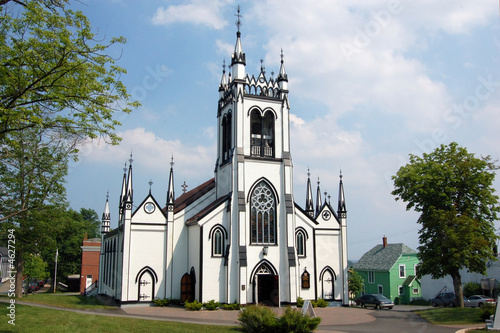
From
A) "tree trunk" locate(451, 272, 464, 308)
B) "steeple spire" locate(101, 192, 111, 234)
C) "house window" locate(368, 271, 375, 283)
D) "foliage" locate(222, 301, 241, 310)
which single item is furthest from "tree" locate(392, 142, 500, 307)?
"steeple spire" locate(101, 192, 111, 234)

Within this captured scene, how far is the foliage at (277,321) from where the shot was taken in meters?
15.4

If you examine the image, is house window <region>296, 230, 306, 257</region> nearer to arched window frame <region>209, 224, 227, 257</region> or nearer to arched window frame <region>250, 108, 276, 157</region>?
arched window frame <region>209, 224, 227, 257</region>

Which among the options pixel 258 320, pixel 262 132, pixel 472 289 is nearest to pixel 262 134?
pixel 262 132

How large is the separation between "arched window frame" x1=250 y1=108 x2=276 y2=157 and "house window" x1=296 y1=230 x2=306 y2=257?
6.72 m

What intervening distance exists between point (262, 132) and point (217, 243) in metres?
9.50

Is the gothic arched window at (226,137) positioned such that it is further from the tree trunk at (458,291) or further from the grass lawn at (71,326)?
the tree trunk at (458,291)

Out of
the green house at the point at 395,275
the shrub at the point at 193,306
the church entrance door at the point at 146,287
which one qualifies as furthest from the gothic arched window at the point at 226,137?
the green house at the point at 395,275

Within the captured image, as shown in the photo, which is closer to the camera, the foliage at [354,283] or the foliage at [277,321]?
the foliage at [277,321]

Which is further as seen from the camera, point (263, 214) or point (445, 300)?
point (445, 300)

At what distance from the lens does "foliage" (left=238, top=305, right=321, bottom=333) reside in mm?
15438

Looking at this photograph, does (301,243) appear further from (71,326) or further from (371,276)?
(371,276)

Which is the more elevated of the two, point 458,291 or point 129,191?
point 129,191

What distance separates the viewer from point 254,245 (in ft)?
101

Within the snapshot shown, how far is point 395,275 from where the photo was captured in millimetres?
51156
